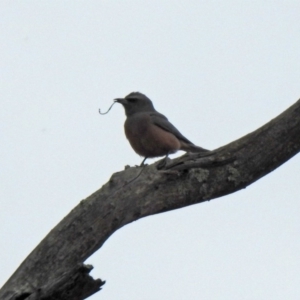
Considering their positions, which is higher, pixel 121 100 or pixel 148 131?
pixel 121 100

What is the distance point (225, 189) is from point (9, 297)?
2062mm

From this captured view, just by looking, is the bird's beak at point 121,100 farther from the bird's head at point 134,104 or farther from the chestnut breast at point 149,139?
the chestnut breast at point 149,139

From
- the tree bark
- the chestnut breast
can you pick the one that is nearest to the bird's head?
the chestnut breast

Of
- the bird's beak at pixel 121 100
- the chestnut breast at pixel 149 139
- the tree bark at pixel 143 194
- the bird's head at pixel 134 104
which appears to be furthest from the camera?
the bird's head at pixel 134 104

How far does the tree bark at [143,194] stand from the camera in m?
5.01

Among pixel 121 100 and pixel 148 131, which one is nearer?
pixel 148 131

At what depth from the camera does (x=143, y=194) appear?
226 inches

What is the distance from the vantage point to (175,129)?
10.0 metres

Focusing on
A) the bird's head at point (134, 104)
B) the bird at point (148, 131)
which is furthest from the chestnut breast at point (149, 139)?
the bird's head at point (134, 104)

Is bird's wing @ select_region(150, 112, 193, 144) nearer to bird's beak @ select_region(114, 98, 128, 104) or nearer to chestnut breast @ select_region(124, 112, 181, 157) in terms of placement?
chestnut breast @ select_region(124, 112, 181, 157)

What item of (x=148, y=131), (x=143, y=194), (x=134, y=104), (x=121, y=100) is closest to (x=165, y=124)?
(x=148, y=131)

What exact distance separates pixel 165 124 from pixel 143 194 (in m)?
4.21

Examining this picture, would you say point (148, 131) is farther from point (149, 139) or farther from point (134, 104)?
point (134, 104)

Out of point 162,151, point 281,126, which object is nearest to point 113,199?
point 281,126
